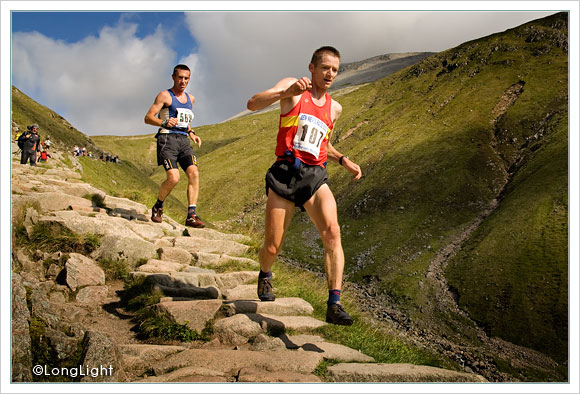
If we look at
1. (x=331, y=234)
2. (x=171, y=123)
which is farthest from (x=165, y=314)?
(x=171, y=123)

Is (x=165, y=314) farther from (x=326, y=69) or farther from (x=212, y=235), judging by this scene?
(x=212, y=235)

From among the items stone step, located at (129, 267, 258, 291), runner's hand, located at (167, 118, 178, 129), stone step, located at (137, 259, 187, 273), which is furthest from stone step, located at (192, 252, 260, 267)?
runner's hand, located at (167, 118, 178, 129)

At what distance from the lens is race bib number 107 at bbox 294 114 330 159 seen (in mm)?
6730

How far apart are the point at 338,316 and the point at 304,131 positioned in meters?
2.91

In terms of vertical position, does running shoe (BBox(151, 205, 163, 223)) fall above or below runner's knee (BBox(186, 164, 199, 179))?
below

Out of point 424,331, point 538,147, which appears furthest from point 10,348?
point 538,147

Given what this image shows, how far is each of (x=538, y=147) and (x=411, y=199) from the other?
3003cm

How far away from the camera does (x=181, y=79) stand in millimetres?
11320

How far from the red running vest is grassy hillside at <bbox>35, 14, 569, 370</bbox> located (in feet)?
178

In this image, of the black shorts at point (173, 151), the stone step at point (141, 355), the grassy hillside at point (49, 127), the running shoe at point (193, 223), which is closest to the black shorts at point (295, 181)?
the stone step at point (141, 355)

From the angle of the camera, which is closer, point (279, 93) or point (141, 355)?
point (141, 355)

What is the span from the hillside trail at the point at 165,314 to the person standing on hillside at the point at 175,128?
6.01 ft

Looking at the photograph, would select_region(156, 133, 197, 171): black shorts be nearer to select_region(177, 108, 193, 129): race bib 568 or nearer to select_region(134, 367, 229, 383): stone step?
select_region(177, 108, 193, 129): race bib 568

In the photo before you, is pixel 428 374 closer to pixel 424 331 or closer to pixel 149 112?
pixel 149 112
